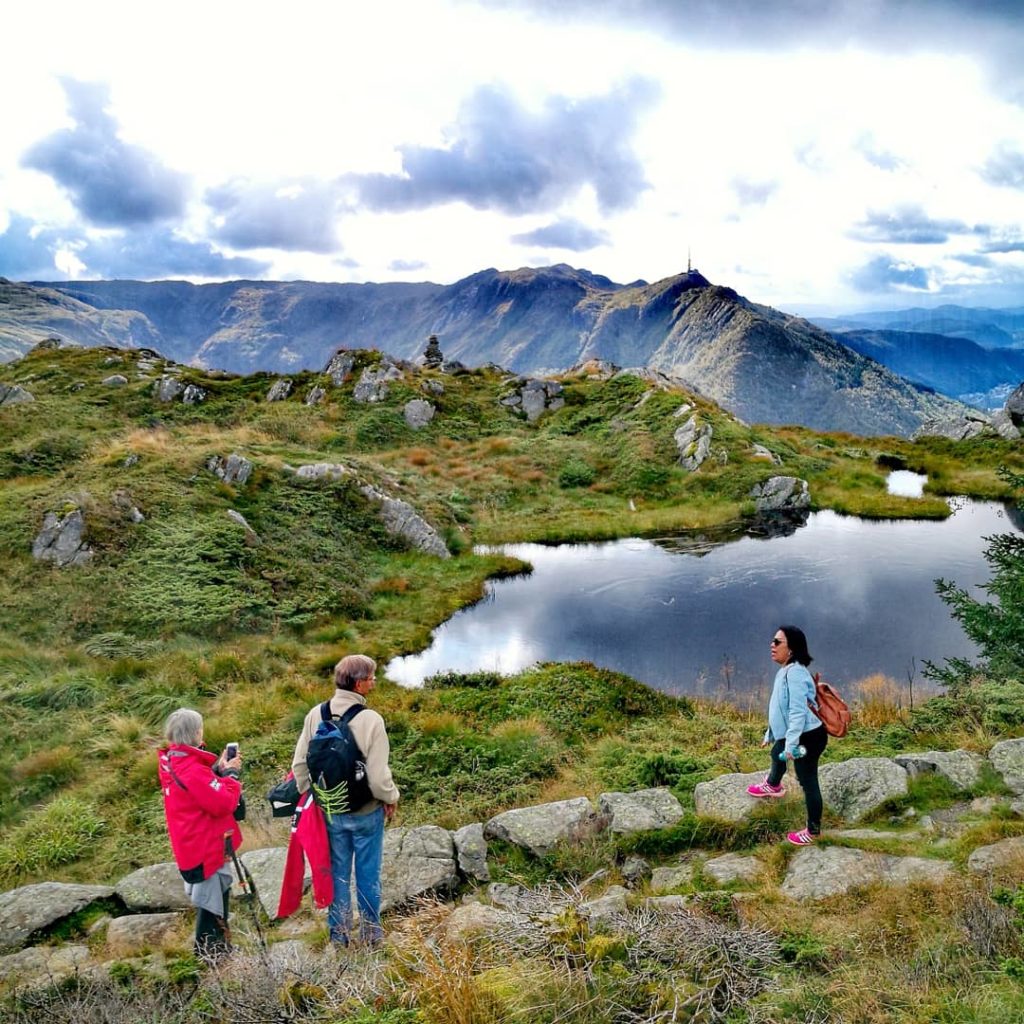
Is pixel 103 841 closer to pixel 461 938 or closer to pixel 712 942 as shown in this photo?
pixel 461 938

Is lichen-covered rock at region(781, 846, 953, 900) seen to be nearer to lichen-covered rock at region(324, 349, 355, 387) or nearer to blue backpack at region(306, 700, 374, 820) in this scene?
blue backpack at region(306, 700, 374, 820)

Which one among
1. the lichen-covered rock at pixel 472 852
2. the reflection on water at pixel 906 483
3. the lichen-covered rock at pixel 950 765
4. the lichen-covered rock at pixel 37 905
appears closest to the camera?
the lichen-covered rock at pixel 37 905

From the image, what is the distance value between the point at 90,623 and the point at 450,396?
125 ft

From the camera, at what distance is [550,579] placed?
26.9 meters

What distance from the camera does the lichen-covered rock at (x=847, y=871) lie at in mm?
6840

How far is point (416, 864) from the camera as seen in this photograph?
27.8 feet

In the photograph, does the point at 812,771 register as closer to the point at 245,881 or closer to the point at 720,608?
the point at 245,881

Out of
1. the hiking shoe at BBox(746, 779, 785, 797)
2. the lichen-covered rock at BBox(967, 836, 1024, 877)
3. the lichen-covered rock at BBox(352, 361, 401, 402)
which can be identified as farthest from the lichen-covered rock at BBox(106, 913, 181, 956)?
the lichen-covered rock at BBox(352, 361, 401, 402)

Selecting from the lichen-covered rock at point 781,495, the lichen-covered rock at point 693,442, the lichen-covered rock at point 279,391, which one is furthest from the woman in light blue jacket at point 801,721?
the lichen-covered rock at point 279,391

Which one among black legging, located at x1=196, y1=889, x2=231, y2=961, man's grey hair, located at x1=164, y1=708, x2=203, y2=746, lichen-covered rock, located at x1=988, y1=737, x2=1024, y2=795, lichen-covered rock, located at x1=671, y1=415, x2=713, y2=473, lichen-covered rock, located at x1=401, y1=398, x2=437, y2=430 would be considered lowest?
black legging, located at x1=196, y1=889, x2=231, y2=961

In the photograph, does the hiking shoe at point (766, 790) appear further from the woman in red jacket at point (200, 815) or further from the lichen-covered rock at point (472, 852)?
the woman in red jacket at point (200, 815)

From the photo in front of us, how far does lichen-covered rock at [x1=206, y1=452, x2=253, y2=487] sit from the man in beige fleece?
22099mm

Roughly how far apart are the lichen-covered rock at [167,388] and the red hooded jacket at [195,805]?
44696 mm

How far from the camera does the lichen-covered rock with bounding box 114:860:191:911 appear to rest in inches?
316
